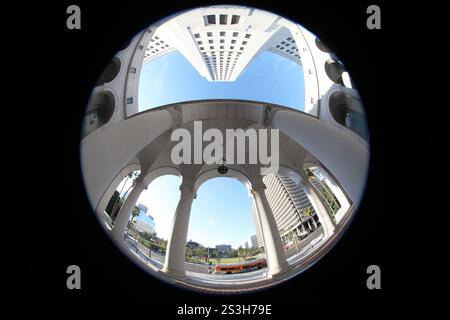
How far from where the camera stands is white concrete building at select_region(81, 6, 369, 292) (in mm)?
2590

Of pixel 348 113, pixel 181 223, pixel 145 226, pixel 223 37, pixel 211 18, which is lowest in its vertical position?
pixel 181 223

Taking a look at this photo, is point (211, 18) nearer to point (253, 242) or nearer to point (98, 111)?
point (98, 111)

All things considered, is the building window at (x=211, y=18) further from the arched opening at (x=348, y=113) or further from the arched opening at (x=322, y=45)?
the arched opening at (x=348, y=113)

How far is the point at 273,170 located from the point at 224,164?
7.66 feet

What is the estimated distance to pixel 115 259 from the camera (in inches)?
88.2

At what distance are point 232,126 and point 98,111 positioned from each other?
4.98 m

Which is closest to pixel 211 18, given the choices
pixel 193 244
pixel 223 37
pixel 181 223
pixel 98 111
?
pixel 98 111

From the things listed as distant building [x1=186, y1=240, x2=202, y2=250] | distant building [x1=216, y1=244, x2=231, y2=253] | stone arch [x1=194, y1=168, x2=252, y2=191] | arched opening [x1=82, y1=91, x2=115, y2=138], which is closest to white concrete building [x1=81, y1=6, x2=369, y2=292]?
arched opening [x1=82, y1=91, x2=115, y2=138]

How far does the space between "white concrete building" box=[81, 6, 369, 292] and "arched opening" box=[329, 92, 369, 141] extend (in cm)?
2

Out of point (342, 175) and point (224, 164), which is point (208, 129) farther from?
point (342, 175)

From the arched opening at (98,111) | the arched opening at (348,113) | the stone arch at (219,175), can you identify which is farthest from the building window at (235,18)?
the stone arch at (219,175)

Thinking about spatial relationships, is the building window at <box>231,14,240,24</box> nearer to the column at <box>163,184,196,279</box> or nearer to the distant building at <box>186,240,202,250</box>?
the column at <box>163,184,196,279</box>

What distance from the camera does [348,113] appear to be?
279cm

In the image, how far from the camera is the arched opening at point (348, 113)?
234 cm
